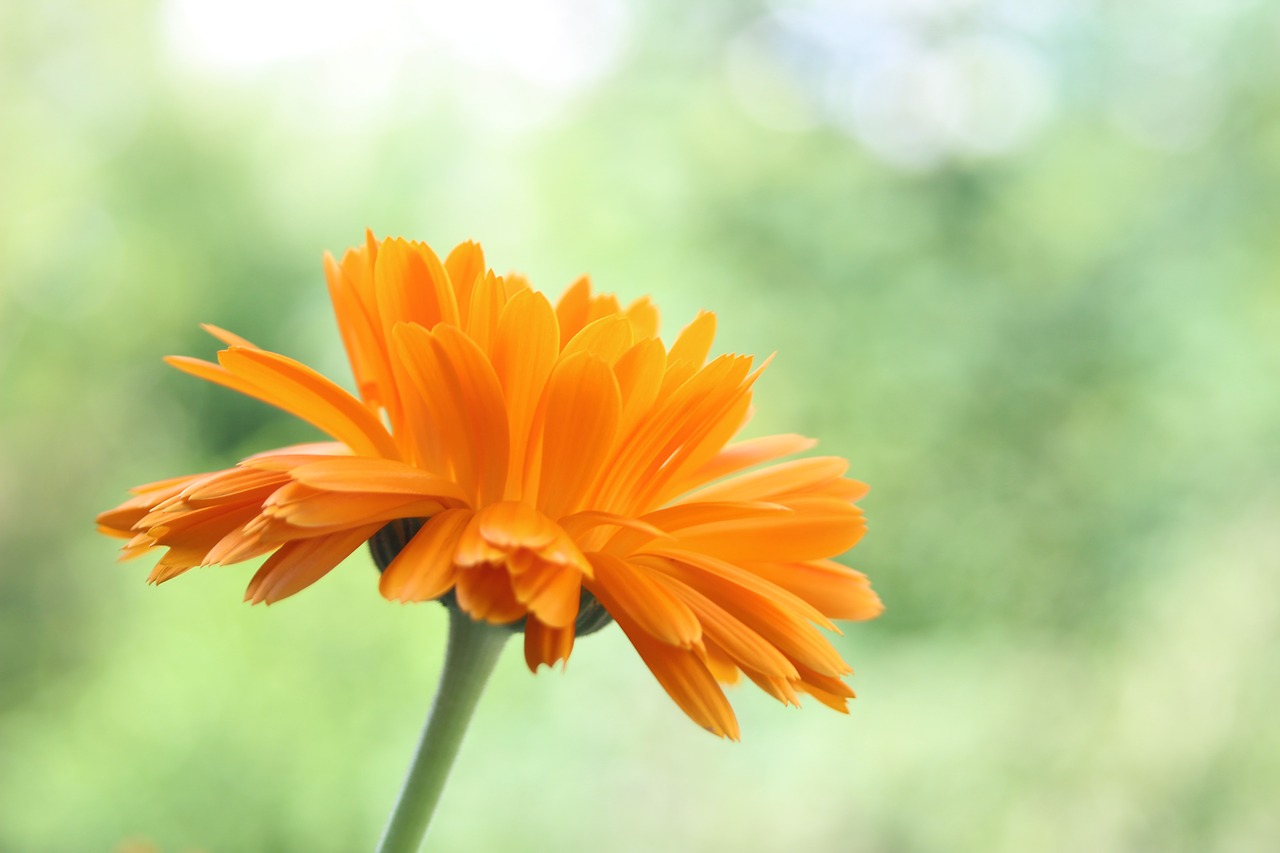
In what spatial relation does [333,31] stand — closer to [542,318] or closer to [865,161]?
[865,161]

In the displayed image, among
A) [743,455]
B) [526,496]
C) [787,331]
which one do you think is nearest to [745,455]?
[743,455]

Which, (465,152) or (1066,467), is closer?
(1066,467)

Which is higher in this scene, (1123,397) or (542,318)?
(1123,397)

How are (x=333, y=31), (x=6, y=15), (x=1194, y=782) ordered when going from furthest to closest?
1. (x=333, y=31)
2. (x=6, y=15)
3. (x=1194, y=782)

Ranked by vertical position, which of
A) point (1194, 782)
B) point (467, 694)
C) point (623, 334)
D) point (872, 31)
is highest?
point (872, 31)

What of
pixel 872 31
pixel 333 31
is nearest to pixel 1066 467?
pixel 872 31

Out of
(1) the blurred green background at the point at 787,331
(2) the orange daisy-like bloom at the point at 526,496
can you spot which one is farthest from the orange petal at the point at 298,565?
(1) the blurred green background at the point at 787,331

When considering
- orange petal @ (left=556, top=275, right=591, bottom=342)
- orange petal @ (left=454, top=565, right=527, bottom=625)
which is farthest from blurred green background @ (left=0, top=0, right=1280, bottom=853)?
orange petal @ (left=454, top=565, right=527, bottom=625)
